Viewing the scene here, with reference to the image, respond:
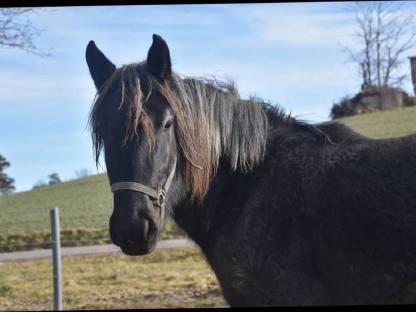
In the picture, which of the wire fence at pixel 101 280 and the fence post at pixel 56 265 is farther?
the wire fence at pixel 101 280

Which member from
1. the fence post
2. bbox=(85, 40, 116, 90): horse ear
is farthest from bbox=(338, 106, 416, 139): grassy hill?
the fence post

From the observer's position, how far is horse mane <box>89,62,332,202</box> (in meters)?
2.68

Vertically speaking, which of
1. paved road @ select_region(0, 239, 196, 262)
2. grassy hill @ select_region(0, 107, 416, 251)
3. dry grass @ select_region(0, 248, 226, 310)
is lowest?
dry grass @ select_region(0, 248, 226, 310)

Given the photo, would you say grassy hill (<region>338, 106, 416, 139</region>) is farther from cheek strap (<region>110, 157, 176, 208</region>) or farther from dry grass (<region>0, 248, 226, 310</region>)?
cheek strap (<region>110, 157, 176, 208</region>)

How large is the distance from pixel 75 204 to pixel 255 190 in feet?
13.0

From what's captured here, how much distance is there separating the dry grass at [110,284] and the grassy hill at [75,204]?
12.0 inches

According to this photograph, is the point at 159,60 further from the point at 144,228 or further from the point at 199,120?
the point at 144,228

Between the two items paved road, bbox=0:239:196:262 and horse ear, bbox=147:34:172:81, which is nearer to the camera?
horse ear, bbox=147:34:172:81

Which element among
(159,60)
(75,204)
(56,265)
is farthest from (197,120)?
(75,204)

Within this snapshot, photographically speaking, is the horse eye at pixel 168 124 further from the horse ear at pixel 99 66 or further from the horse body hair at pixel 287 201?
the horse ear at pixel 99 66

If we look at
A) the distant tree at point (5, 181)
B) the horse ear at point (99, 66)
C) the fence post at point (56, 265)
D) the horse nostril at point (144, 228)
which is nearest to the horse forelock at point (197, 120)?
the horse ear at point (99, 66)

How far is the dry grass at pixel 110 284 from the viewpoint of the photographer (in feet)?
18.4

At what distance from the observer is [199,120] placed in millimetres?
2848

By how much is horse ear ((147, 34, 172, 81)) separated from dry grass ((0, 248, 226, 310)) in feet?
10.6
